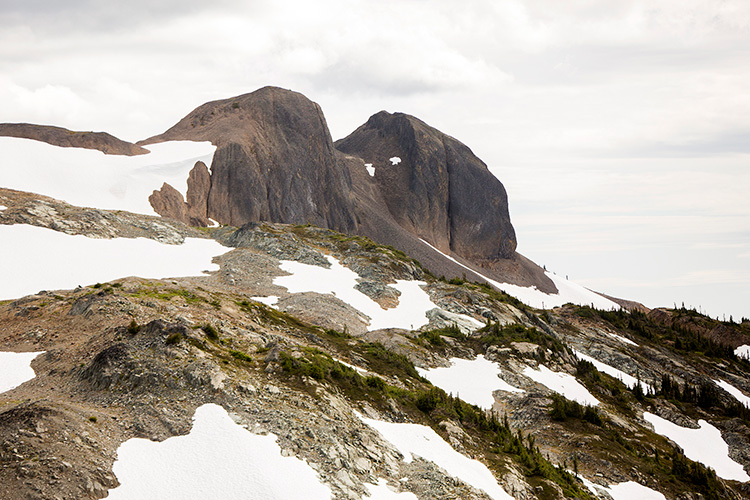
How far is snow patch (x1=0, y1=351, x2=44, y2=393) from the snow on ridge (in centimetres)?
10582

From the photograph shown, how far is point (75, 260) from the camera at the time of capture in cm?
4550

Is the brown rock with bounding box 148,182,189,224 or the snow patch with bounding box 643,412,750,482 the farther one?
the brown rock with bounding box 148,182,189,224

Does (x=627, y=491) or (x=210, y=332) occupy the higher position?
(x=210, y=332)

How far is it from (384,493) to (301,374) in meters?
6.63

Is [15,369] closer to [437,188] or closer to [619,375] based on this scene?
[619,375]

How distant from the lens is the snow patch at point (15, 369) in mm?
21469

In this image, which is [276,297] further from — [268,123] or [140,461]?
[268,123]

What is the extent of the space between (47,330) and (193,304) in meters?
7.38

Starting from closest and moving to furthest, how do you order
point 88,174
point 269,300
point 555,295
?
1. point 269,300
2. point 88,174
3. point 555,295

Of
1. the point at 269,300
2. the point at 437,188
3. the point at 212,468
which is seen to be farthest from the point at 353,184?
the point at 212,468

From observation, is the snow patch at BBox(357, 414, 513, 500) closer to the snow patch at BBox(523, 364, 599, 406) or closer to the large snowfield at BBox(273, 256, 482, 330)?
the snow patch at BBox(523, 364, 599, 406)

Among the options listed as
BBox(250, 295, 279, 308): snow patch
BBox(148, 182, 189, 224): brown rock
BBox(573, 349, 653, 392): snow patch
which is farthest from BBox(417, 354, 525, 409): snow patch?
BBox(148, 182, 189, 224): brown rock

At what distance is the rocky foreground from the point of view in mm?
17844

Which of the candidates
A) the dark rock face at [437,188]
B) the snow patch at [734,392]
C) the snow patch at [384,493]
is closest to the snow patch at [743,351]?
the snow patch at [734,392]
